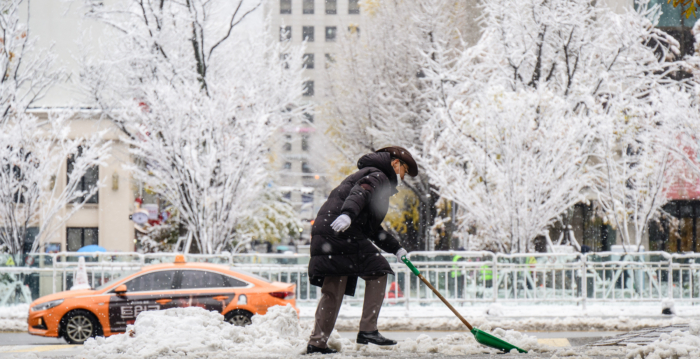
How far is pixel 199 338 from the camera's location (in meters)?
5.97

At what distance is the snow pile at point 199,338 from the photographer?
19.0ft

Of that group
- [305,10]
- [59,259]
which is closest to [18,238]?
[59,259]

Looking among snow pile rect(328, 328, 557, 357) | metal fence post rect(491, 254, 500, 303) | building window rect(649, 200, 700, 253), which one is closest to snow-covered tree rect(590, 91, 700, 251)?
metal fence post rect(491, 254, 500, 303)

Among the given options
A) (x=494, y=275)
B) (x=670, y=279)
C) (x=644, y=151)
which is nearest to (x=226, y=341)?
(x=494, y=275)

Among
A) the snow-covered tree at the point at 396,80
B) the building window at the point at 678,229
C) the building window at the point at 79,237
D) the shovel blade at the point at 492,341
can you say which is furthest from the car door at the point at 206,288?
the building window at the point at 79,237

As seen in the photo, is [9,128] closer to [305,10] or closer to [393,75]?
[393,75]

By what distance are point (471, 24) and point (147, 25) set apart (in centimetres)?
1297

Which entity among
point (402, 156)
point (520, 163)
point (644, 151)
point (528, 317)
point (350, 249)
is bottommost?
point (528, 317)

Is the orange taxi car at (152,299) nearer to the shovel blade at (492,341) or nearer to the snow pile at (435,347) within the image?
the snow pile at (435,347)

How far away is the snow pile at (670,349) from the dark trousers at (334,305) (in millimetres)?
1801

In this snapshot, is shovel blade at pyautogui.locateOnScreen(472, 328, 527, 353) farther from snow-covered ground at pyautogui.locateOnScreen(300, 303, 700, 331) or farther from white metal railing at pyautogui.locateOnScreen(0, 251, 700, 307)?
white metal railing at pyautogui.locateOnScreen(0, 251, 700, 307)

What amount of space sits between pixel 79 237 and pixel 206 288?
87.6 feet

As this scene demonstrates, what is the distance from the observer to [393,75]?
27938 mm

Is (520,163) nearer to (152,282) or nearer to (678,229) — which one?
(152,282)
